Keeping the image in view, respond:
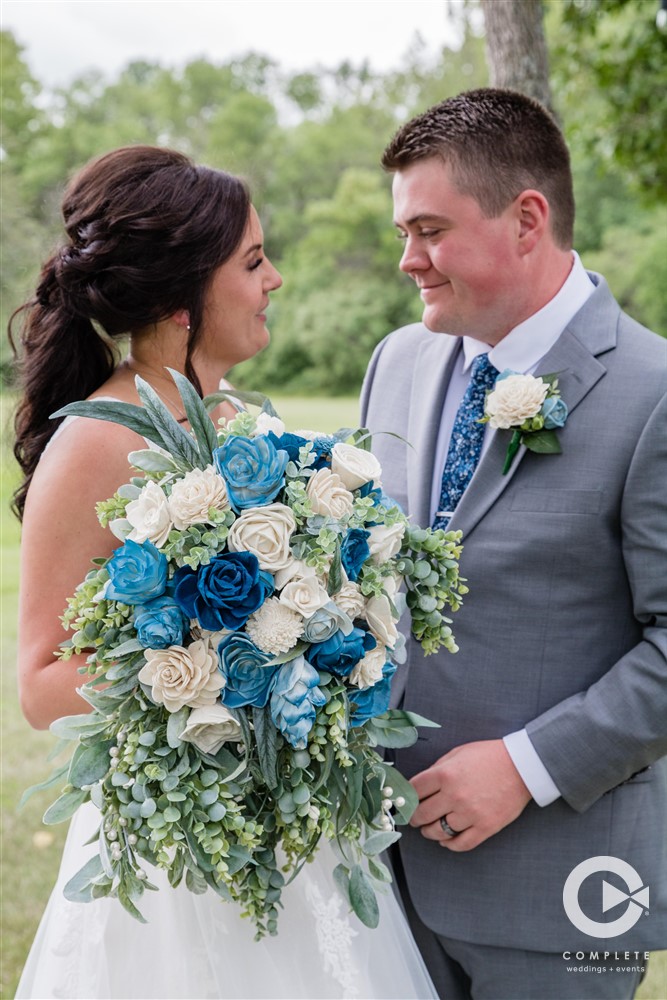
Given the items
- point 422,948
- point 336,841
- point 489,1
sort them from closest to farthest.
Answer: point 336,841 → point 422,948 → point 489,1

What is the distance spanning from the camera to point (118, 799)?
1730 mm

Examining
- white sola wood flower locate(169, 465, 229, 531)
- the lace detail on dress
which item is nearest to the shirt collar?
white sola wood flower locate(169, 465, 229, 531)

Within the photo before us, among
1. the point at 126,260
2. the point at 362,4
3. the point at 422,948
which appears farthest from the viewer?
the point at 362,4

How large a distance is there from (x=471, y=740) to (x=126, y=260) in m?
1.50

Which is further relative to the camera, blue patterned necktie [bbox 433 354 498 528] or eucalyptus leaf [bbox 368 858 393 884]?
blue patterned necktie [bbox 433 354 498 528]

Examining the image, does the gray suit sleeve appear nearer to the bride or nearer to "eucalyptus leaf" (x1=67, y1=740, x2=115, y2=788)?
the bride

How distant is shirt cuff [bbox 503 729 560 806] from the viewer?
230cm

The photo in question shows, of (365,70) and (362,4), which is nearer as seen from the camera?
(362,4)

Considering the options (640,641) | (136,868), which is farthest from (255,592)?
(640,641)

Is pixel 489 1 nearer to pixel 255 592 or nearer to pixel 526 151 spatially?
pixel 526 151

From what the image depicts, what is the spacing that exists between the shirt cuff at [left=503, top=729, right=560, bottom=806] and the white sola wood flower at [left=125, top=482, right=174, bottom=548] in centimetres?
111

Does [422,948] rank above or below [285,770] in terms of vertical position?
below

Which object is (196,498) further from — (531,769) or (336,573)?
(531,769)

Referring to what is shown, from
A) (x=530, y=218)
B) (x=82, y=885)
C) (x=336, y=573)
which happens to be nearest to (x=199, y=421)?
(x=336, y=573)
